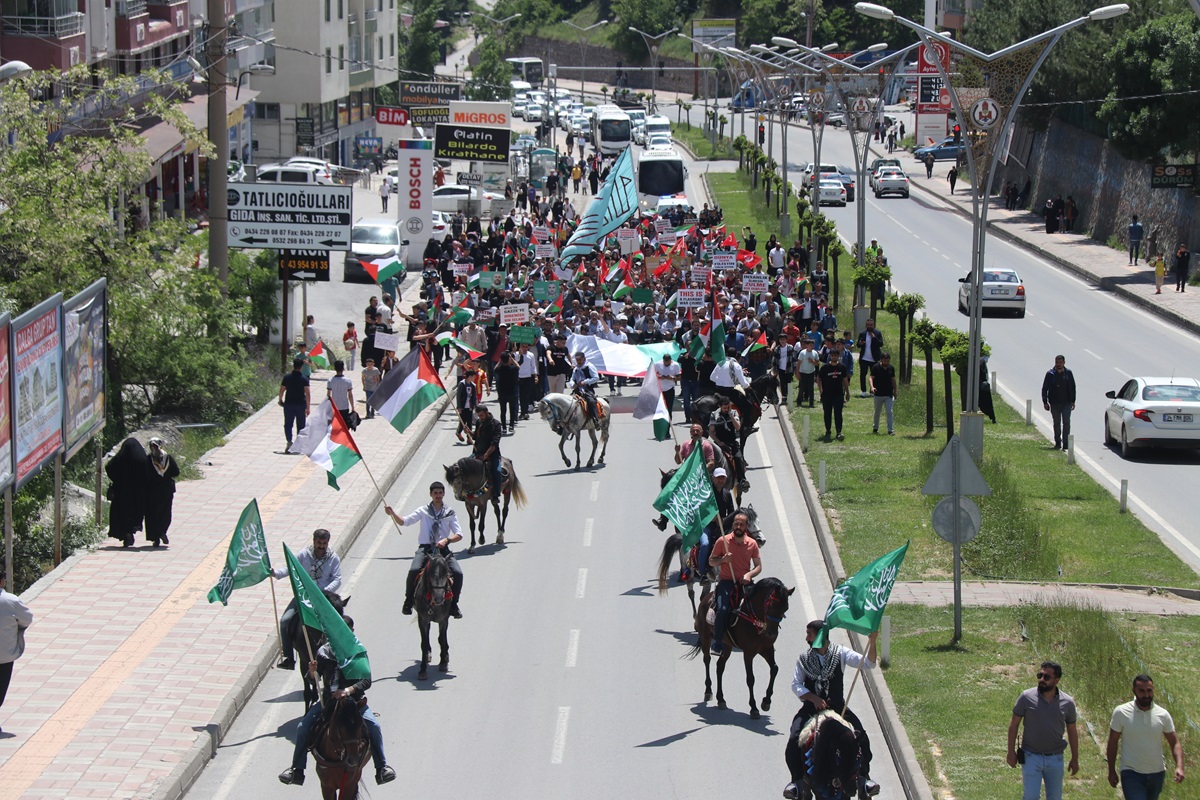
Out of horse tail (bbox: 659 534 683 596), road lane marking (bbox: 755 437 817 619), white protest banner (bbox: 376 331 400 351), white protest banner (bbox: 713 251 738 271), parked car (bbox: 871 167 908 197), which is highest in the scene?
parked car (bbox: 871 167 908 197)

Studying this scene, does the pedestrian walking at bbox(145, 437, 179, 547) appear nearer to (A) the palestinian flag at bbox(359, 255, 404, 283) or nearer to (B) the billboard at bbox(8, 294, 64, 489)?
(B) the billboard at bbox(8, 294, 64, 489)

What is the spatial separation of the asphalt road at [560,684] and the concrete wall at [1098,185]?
36.7 metres

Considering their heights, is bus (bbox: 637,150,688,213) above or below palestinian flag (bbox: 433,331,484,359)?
above

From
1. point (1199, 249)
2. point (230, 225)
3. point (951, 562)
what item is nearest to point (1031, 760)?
point (951, 562)

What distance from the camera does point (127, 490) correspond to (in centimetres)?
2108

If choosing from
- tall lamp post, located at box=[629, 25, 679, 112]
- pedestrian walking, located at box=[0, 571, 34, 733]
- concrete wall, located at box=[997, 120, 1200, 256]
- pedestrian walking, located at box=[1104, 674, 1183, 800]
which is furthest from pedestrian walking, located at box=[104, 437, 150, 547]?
tall lamp post, located at box=[629, 25, 679, 112]

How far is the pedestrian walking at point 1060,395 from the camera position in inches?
1109

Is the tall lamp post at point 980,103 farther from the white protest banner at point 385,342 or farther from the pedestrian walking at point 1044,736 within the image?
the pedestrian walking at point 1044,736

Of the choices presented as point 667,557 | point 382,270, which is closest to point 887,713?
point 667,557

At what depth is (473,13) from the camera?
6767 inches

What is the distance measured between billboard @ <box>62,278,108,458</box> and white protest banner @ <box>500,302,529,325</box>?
10.4 metres

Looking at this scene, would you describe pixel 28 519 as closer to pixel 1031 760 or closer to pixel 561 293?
pixel 1031 760

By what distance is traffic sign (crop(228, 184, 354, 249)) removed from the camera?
111 ft

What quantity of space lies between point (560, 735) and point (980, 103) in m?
15.6
